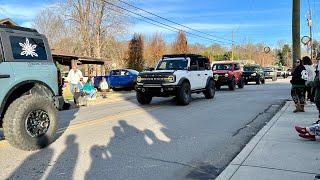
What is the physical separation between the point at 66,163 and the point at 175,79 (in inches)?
399

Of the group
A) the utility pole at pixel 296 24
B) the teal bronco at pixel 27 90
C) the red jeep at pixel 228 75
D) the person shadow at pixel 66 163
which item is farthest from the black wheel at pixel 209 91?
the person shadow at pixel 66 163

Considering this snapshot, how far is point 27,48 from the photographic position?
862 cm

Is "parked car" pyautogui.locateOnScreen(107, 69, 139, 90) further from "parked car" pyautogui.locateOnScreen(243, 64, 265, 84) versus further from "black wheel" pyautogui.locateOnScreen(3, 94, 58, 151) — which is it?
"black wheel" pyautogui.locateOnScreen(3, 94, 58, 151)

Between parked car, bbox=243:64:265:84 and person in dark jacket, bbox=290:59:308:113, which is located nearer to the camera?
person in dark jacket, bbox=290:59:308:113

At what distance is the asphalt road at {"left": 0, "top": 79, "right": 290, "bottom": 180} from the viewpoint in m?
6.76

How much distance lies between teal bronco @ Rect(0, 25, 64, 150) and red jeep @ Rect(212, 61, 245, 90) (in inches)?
784

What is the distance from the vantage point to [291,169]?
258 inches

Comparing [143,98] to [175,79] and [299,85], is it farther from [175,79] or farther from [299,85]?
[299,85]

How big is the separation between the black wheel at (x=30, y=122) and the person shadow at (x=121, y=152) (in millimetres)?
1025

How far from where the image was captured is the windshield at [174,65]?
1838 cm

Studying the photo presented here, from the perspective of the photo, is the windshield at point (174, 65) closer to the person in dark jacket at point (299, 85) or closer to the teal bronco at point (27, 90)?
the person in dark jacket at point (299, 85)

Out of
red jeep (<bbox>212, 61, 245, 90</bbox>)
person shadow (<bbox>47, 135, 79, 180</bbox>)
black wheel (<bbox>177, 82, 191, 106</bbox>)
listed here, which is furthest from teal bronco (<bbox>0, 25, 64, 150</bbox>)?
red jeep (<bbox>212, 61, 245, 90</bbox>)

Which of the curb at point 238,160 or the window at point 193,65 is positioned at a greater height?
the window at point 193,65

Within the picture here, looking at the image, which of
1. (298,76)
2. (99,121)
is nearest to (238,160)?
(99,121)
